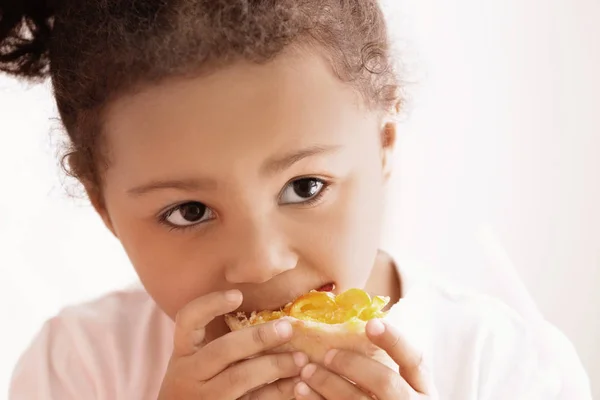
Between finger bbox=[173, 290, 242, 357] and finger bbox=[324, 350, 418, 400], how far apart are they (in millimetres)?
136

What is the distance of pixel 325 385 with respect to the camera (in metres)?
1.01

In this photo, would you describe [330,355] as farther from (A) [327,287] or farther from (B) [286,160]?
(B) [286,160]

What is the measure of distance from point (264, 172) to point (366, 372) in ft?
0.88

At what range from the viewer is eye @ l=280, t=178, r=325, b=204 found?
3.42 ft

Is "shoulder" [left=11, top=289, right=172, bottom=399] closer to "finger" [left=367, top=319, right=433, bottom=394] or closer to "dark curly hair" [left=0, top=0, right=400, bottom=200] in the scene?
"dark curly hair" [left=0, top=0, right=400, bottom=200]

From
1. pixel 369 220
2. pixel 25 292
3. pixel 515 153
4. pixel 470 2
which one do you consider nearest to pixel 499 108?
pixel 515 153

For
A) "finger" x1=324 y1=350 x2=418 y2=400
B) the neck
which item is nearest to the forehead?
"finger" x1=324 y1=350 x2=418 y2=400

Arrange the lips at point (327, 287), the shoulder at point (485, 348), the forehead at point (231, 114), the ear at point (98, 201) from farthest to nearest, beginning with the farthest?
1. the shoulder at point (485, 348)
2. the ear at point (98, 201)
3. the lips at point (327, 287)
4. the forehead at point (231, 114)

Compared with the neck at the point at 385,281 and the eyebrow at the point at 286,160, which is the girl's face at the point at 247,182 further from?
the neck at the point at 385,281

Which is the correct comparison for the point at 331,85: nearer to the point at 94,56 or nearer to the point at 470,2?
the point at 94,56

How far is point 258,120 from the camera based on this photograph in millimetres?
961

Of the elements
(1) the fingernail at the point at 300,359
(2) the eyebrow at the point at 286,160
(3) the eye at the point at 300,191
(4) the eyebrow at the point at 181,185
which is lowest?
(1) the fingernail at the point at 300,359

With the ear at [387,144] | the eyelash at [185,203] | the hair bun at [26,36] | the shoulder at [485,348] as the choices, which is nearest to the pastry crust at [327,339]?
the eyelash at [185,203]

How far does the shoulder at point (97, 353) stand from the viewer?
4.68ft
